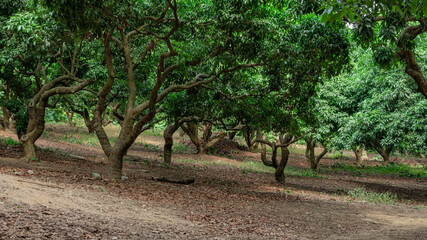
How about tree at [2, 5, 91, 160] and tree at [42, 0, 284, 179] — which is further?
tree at [2, 5, 91, 160]

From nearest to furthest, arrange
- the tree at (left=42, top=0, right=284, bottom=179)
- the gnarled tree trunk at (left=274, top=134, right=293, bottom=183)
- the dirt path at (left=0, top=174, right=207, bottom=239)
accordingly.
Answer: the dirt path at (left=0, top=174, right=207, bottom=239) < the tree at (left=42, top=0, right=284, bottom=179) < the gnarled tree trunk at (left=274, top=134, right=293, bottom=183)

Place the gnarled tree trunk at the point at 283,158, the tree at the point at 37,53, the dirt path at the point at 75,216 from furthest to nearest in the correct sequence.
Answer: the gnarled tree trunk at the point at 283,158, the tree at the point at 37,53, the dirt path at the point at 75,216

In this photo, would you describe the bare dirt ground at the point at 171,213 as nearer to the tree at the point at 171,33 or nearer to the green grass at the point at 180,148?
the tree at the point at 171,33

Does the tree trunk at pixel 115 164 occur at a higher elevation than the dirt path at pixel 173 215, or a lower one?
higher

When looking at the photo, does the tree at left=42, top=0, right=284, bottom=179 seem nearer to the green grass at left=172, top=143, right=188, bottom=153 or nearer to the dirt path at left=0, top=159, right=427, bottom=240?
the dirt path at left=0, top=159, right=427, bottom=240

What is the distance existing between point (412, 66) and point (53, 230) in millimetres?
10349

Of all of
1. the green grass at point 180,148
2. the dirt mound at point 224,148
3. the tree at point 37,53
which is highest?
the tree at point 37,53

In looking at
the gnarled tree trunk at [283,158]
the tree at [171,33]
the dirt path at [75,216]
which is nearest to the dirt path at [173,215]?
the dirt path at [75,216]

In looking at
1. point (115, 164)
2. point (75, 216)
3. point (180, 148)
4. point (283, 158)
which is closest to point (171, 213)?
point (75, 216)

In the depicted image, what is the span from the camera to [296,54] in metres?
10.8

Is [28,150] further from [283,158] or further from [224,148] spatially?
[224,148]

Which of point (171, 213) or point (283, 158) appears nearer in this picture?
point (171, 213)

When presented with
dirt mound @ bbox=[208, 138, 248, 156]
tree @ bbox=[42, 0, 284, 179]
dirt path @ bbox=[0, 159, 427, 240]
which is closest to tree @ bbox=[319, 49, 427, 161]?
dirt path @ bbox=[0, 159, 427, 240]

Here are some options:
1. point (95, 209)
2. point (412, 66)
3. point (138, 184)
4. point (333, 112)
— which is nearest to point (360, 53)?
point (333, 112)
